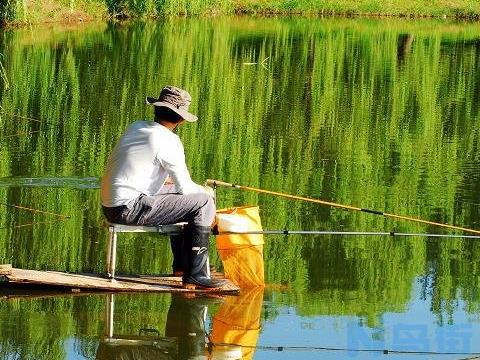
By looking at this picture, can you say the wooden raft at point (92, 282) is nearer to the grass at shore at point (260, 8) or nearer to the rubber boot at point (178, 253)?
the rubber boot at point (178, 253)

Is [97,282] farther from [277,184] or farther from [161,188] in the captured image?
[277,184]

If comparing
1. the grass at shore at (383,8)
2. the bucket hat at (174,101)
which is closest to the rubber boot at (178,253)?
the bucket hat at (174,101)

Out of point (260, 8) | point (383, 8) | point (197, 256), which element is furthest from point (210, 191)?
point (383, 8)

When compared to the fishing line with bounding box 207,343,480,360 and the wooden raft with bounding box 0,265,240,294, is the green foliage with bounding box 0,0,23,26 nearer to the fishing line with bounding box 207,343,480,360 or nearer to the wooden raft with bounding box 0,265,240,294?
the wooden raft with bounding box 0,265,240,294

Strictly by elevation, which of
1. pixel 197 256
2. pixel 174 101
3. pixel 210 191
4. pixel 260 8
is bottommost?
pixel 197 256

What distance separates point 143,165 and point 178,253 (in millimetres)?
807

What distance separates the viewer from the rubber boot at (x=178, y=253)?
853cm

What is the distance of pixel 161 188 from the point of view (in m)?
8.34

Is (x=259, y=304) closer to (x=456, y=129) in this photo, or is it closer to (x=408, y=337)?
(x=408, y=337)

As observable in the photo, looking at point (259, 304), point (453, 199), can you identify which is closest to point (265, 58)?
point (453, 199)

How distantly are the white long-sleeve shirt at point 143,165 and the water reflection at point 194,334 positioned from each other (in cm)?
69

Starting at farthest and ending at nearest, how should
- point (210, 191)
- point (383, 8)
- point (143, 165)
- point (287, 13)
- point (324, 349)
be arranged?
point (383, 8)
point (287, 13)
point (210, 191)
point (143, 165)
point (324, 349)

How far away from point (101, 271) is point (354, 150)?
7605mm

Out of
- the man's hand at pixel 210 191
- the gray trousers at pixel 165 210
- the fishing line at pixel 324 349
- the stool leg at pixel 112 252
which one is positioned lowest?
the fishing line at pixel 324 349
